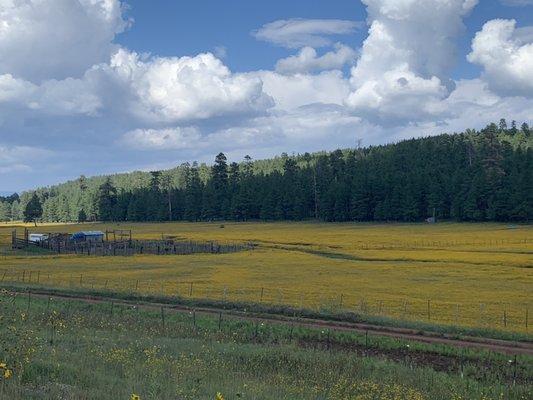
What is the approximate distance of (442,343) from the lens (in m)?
24.5

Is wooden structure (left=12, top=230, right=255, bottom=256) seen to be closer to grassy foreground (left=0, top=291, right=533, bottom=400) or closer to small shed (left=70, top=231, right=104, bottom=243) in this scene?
small shed (left=70, top=231, right=104, bottom=243)

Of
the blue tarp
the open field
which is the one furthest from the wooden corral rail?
the open field

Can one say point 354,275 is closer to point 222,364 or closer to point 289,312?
point 289,312

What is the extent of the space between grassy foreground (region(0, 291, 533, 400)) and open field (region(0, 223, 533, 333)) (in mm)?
6937

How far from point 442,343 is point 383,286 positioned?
20.5 meters

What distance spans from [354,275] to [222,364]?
36658 millimetres

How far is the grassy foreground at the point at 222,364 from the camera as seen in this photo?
1156 centimetres

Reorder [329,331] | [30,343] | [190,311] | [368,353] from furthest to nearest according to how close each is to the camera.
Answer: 1. [190,311]
2. [329,331]
3. [368,353]
4. [30,343]

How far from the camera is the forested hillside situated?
407 ft

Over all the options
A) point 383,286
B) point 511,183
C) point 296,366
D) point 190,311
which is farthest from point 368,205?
point 296,366

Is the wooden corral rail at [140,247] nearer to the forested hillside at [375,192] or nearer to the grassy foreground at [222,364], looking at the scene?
the grassy foreground at [222,364]

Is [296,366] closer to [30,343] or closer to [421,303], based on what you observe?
[30,343]

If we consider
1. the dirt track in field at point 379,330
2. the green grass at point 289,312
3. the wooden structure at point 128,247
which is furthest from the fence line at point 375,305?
the wooden structure at point 128,247

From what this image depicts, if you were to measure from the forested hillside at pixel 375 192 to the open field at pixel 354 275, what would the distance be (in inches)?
1299
